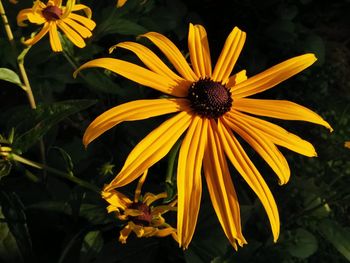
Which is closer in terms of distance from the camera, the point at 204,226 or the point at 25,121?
the point at 25,121

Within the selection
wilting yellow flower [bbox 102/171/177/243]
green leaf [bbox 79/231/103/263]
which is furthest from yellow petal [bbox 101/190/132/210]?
green leaf [bbox 79/231/103/263]

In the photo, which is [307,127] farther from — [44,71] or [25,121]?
[25,121]

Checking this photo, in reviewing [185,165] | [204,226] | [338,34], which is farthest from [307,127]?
[185,165]

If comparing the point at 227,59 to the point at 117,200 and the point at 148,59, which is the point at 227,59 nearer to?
the point at 148,59

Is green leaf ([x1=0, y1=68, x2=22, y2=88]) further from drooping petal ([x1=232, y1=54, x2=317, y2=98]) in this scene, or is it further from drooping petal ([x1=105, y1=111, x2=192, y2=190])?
drooping petal ([x1=232, y1=54, x2=317, y2=98])

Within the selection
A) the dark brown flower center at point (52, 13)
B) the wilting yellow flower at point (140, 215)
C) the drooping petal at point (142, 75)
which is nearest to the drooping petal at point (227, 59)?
the drooping petal at point (142, 75)

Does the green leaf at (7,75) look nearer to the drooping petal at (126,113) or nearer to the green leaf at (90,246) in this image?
the drooping petal at (126,113)
